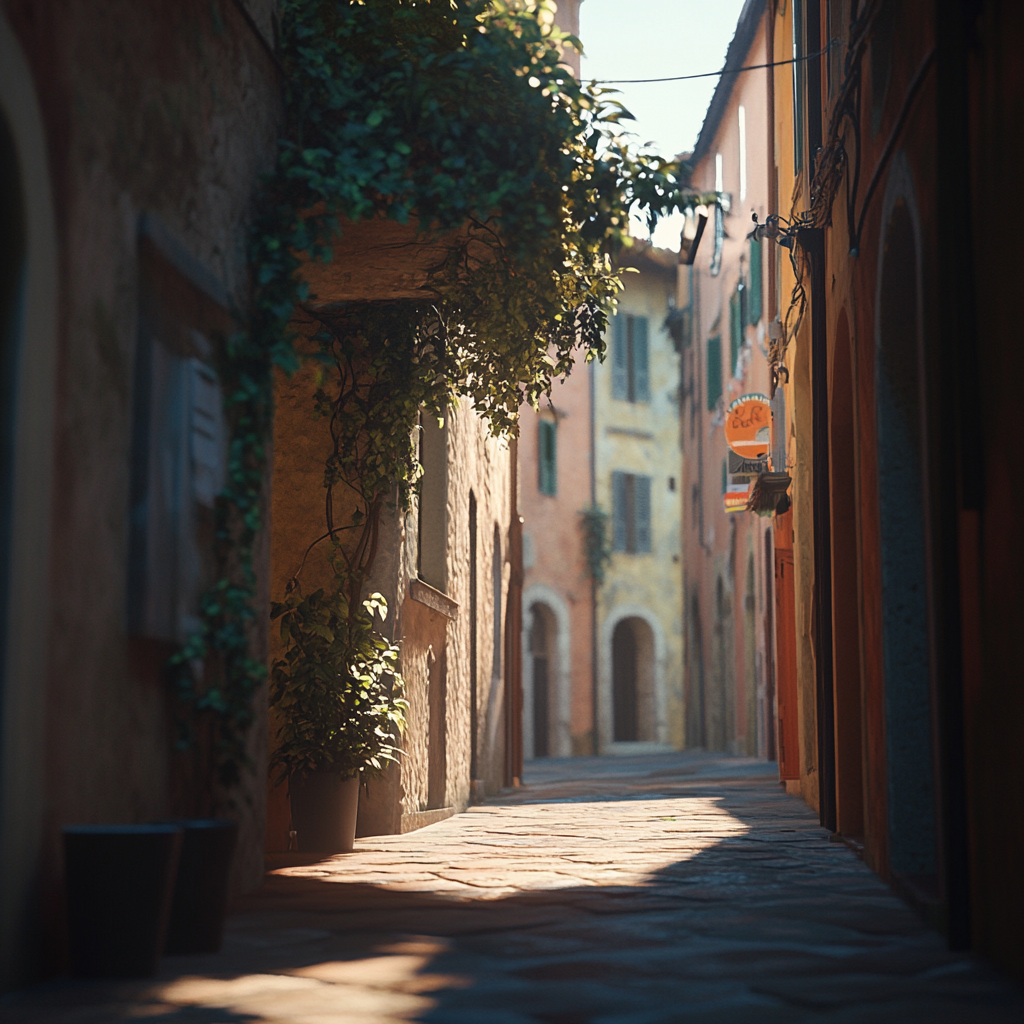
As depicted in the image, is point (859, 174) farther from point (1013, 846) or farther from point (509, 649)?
point (509, 649)

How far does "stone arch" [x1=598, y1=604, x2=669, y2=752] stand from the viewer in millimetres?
26516

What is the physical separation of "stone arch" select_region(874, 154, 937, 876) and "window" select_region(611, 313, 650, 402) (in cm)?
2171

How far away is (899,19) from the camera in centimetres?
519

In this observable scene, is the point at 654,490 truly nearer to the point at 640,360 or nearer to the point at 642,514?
the point at 642,514

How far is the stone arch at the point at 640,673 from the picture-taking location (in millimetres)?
26516

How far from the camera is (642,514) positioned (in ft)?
91.0

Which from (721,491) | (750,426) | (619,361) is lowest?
(750,426)

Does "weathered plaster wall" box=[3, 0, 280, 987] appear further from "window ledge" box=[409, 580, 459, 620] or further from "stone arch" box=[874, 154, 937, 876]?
"window ledge" box=[409, 580, 459, 620]

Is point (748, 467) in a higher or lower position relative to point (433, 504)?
higher

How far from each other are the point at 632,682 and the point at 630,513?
3.34 m

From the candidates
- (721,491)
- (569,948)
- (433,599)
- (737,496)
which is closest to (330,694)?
(433,599)

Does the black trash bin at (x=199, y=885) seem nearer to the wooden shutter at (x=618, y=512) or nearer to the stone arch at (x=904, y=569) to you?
the stone arch at (x=904, y=569)

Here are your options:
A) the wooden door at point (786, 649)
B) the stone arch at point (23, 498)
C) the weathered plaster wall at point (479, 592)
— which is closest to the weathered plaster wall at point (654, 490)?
the weathered plaster wall at point (479, 592)

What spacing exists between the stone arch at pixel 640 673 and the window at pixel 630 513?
125 centimetres
